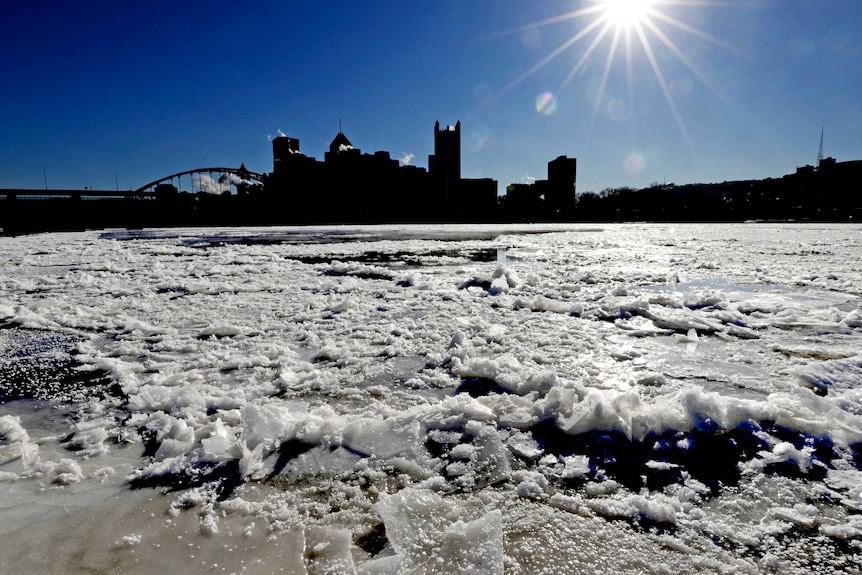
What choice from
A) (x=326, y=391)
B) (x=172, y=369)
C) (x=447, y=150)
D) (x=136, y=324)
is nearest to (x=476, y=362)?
(x=326, y=391)

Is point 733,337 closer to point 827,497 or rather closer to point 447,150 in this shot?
point 827,497

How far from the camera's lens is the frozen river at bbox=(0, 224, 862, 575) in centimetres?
133

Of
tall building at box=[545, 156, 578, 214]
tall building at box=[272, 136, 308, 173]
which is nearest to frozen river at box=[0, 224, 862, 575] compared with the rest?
tall building at box=[272, 136, 308, 173]

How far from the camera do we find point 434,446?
194 cm

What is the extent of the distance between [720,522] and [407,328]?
2.88 meters

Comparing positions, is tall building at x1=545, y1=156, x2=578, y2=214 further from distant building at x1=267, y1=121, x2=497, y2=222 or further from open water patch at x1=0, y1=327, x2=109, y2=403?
open water patch at x1=0, y1=327, x2=109, y2=403

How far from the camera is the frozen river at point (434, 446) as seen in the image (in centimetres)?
133

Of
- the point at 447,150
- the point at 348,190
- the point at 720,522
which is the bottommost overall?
the point at 720,522

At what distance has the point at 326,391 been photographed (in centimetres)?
257

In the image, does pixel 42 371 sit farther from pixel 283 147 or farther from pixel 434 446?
pixel 283 147

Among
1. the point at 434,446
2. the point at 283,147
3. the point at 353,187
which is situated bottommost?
the point at 434,446

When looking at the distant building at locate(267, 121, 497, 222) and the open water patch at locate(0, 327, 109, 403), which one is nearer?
the open water patch at locate(0, 327, 109, 403)

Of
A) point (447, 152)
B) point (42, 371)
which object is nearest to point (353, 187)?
point (447, 152)

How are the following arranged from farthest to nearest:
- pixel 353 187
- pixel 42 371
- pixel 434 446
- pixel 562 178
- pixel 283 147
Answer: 1. pixel 562 178
2. pixel 283 147
3. pixel 353 187
4. pixel 42 371
5. pixel 434 446
